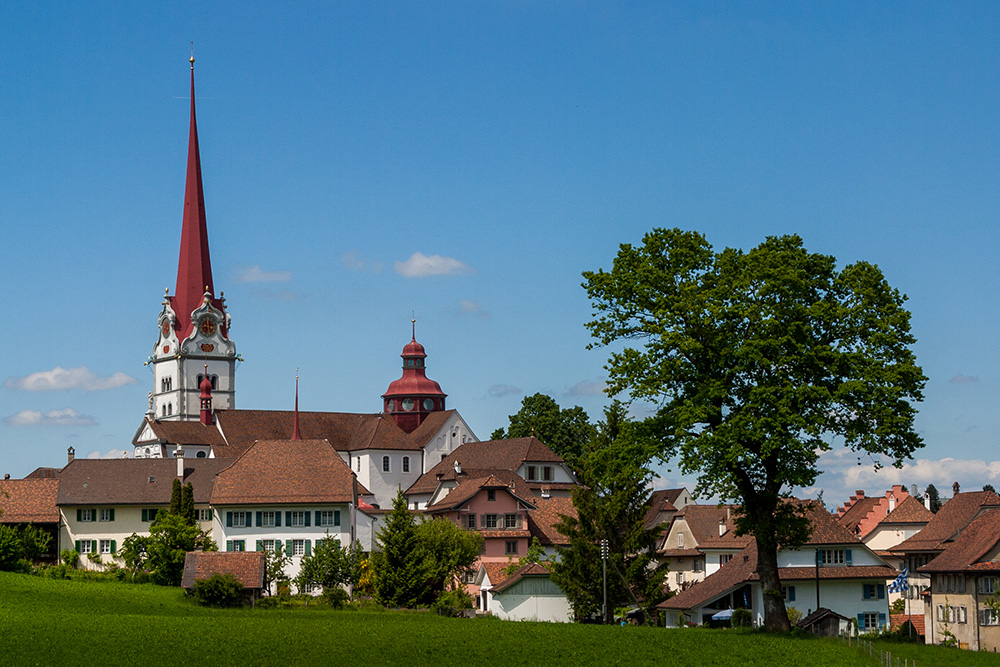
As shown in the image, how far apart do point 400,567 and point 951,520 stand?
3283cm

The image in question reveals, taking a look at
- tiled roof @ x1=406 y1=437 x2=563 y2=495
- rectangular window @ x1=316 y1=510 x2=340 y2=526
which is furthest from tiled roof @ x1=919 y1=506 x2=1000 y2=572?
tiled roof @ x1=406 y1=437 x2=563 y2=495

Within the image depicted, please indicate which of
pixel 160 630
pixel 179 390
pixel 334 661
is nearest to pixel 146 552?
pixel 160 630

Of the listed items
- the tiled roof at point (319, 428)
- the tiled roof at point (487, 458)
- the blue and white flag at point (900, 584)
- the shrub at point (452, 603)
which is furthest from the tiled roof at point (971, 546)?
the tiled roof at point (319, 428)

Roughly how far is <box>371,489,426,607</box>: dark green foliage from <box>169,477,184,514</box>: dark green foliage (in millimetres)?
18345

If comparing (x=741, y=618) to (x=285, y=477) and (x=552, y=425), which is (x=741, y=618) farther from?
(x=552, y=425)

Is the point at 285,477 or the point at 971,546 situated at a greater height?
the point at 285,477

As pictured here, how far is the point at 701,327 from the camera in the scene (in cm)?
4988

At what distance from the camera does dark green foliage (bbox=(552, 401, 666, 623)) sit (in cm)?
7106

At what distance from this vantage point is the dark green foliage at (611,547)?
2798 inches

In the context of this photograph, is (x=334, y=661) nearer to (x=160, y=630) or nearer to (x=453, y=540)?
(x=160, y=630)

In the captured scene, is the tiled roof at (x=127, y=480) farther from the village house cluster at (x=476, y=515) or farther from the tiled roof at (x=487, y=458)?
the tiled roof at (x=487, y=458)

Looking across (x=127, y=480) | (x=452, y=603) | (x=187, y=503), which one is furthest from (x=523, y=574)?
(x=127, y=480)

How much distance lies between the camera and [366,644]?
52.2 meters

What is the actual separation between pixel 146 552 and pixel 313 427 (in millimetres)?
49008
